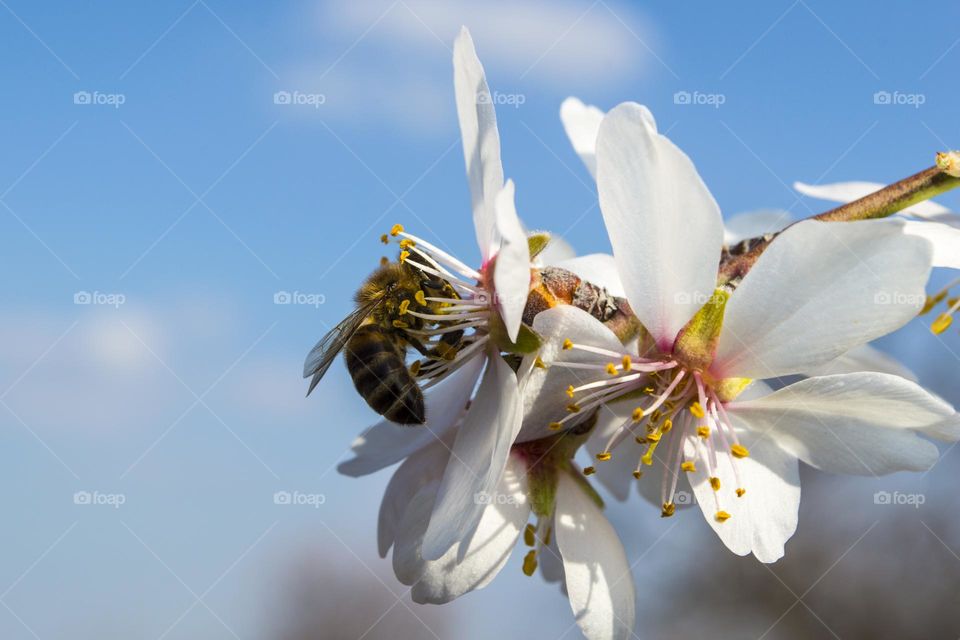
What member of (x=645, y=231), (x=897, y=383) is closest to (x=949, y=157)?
(x=897, y=383)

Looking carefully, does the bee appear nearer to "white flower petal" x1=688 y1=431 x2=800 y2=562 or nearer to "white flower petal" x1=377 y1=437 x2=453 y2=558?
"white flower petal" x1=377 y1=437 x2=453 y2=558

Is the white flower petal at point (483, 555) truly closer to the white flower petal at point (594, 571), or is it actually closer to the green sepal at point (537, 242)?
the white flower petal at point (594, 571)

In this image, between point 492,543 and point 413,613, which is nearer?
point 492,543

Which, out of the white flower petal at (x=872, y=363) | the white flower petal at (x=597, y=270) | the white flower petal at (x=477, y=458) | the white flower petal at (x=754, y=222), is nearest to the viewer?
the white flower petal at (x=477, y=458)

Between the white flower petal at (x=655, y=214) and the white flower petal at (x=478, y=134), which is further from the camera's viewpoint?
the white flower petal at (x=478, y=134)

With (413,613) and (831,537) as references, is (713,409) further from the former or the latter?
(413,613)

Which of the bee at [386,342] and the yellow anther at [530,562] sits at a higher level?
the bee at [386,342]

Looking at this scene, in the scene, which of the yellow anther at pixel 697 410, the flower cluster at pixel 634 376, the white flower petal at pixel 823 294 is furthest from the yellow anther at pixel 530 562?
the white flower petal at pixel 823 294
